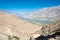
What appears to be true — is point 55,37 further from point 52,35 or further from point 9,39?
point 9,39

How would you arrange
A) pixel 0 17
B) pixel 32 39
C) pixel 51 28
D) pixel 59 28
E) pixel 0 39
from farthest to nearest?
pixel 0 17
pixel 0 39
pixel 32 39
pixel 51 28
pixel 59 28

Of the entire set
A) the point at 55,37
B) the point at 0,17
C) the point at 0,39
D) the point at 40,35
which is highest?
the point at 0,17

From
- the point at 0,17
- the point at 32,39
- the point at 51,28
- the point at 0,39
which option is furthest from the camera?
the point at 0,17

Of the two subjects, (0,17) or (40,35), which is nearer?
(40,35)

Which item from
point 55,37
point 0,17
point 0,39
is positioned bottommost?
point 55,37

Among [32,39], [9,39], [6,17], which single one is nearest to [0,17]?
[6,17]

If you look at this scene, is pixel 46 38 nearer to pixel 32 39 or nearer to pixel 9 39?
pixel 32 39

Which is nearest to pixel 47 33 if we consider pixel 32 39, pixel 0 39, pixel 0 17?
pixel 32 39

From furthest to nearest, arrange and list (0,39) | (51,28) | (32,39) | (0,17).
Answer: (0,17) < (0,39) < (32,39) < (51,28)

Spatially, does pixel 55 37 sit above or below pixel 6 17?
below
